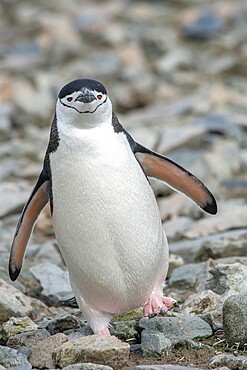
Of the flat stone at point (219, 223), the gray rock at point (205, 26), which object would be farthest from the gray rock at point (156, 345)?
the gray rock at point (205, 26)

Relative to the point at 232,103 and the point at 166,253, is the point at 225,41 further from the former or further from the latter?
the point at 166,253

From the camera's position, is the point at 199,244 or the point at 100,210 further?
the point at 199,244

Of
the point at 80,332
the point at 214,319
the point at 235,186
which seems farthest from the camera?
the point at 235,186

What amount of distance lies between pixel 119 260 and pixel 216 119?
17.8 feet

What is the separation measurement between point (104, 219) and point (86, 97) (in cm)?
51

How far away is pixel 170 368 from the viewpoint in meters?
3.37

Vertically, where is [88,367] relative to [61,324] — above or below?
above

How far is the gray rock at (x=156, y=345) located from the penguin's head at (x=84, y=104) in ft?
3.02

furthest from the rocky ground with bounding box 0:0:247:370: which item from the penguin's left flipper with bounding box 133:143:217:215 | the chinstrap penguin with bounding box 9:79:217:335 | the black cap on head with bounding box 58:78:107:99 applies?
the black cap on head with bounding box 58:78:107:99

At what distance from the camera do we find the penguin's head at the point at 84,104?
12.8 feet

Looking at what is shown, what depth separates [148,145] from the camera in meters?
8.37

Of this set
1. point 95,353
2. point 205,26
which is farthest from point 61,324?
point 205,26

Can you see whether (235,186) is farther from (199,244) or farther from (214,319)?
(214,319)

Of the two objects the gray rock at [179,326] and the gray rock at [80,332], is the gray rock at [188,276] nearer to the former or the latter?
the gray rock at [80,332]
